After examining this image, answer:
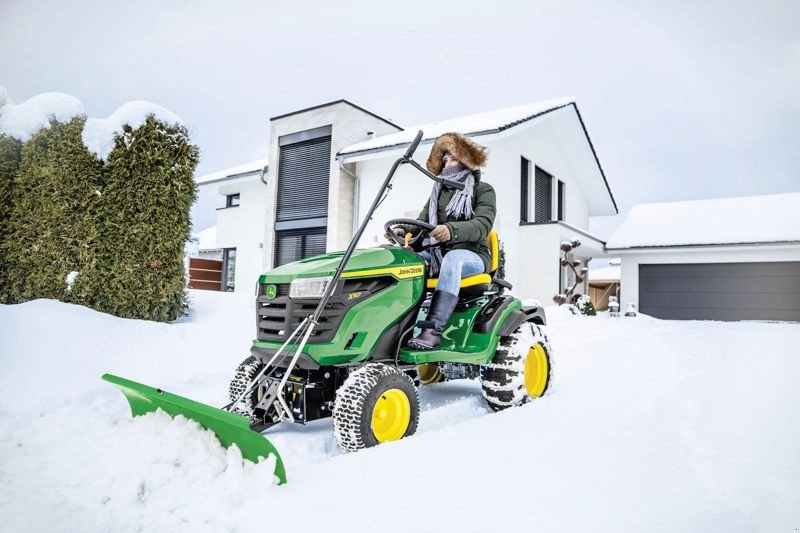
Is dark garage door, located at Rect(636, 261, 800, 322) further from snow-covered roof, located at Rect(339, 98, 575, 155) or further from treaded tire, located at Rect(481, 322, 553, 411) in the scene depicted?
treaded tire, located at Rect(481, 322, 553, 411)

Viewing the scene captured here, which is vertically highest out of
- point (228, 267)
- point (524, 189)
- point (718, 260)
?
point (524, 189)

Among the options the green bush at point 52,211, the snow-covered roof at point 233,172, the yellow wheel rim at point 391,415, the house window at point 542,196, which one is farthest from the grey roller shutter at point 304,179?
the yellow wheel rim at point 391,415

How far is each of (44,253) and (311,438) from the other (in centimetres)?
403

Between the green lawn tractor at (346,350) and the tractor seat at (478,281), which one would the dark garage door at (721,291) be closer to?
the tractor seat at (478,281)

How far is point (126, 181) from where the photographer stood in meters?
5.12

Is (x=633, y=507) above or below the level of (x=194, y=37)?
below

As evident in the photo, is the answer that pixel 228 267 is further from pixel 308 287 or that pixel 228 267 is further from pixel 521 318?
pixel 308 287

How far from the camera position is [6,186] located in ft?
17.8

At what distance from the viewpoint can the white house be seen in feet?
44.5

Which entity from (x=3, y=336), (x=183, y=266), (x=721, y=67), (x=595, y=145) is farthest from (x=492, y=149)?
(x=3, y=336)

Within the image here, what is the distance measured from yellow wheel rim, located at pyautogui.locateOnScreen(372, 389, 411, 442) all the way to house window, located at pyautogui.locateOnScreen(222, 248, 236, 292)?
1573 cm

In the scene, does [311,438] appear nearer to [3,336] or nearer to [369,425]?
[369,425]

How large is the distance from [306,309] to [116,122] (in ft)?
12.9

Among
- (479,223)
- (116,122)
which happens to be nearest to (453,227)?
(479,223)
